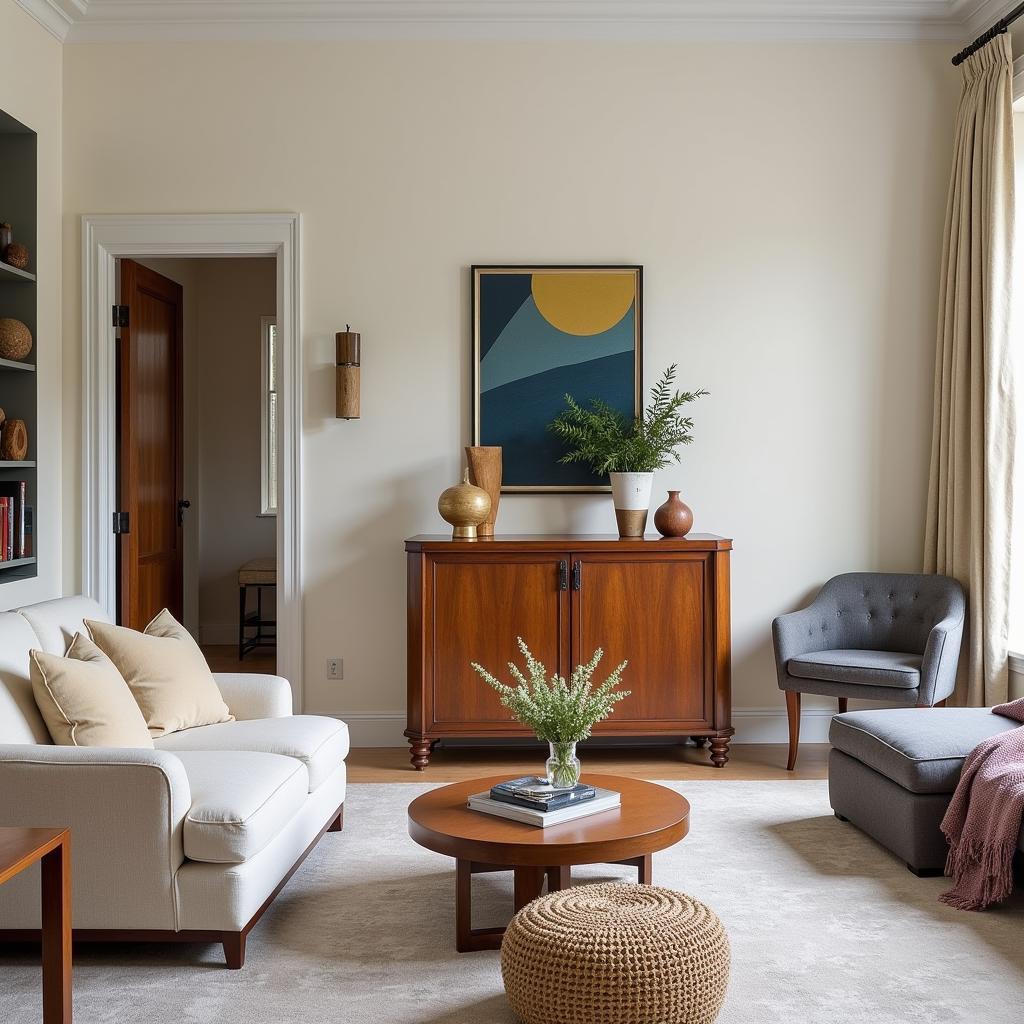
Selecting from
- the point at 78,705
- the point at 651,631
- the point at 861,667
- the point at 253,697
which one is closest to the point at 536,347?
the point at 651,631

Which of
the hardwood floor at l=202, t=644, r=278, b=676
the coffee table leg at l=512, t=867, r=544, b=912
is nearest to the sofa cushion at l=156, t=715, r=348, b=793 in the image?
the coffee table leg at l=512, t=867, r=544, b=912

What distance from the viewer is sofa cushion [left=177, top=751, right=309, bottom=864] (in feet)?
8.30

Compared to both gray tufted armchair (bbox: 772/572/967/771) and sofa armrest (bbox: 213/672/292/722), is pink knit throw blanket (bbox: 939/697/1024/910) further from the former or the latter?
sofa armrest (bbox: 213/672/292/722)

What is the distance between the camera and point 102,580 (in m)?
4.95

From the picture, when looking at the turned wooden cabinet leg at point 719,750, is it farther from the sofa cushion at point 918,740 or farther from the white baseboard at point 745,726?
the sofa cushion at point 918,740

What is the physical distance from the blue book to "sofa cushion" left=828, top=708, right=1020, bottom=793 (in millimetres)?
1008

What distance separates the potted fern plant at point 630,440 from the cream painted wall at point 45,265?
2217 millimetres

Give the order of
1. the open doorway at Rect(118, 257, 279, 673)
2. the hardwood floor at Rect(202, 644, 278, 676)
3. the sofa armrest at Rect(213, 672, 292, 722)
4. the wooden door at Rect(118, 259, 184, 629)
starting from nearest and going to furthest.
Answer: the sofa armrest at Rect(213, 672, 292, 722)
the wooden door at Rect(118, 259, 184, 629)
the hardwood floor at Rect(202, 644, 278, 676)
the open doorway at Rect(118, 257, 279, 673)

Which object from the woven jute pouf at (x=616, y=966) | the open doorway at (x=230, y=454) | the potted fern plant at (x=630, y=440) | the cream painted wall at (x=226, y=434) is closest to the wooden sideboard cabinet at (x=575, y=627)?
the potted fern plant at (x=630, y=440)

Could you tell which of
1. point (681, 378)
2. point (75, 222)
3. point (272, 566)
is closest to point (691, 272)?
point (681, 378)

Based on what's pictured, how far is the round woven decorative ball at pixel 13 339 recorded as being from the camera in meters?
4.40

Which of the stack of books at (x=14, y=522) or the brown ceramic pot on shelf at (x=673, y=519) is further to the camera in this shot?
the brown ceramic pot on shelf at (x=673, y=519)

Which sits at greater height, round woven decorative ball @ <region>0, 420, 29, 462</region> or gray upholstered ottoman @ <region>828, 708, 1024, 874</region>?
round woven decorative ball @ <region>0, 420, 29, 462</region>

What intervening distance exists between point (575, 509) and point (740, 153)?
5.86 feet
